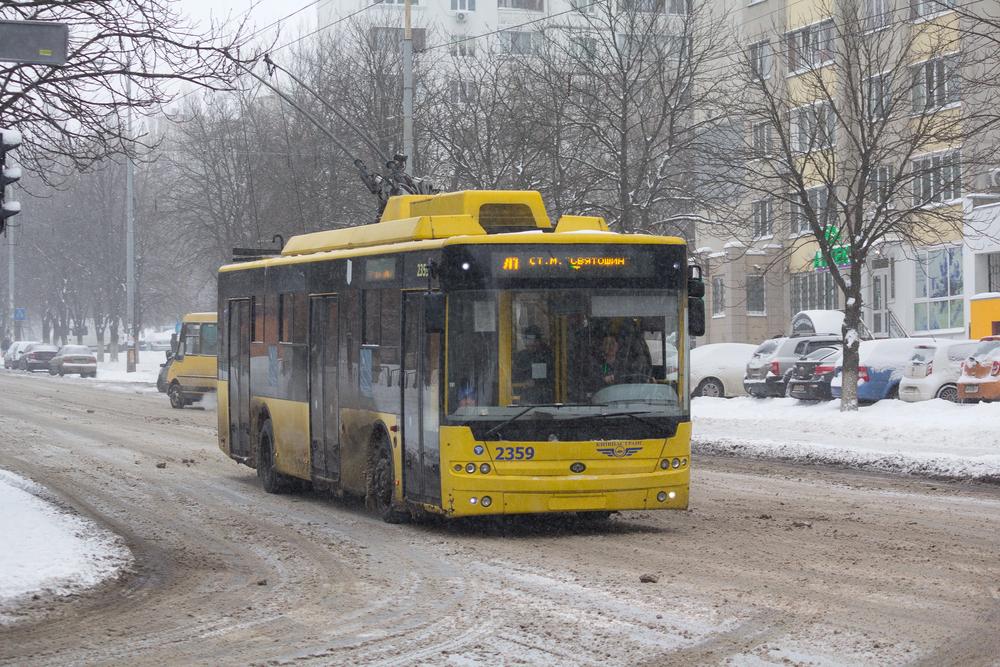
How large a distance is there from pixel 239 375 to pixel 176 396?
22120 mm

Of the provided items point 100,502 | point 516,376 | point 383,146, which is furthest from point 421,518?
point 383,146

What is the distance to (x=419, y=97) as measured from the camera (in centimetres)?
4306

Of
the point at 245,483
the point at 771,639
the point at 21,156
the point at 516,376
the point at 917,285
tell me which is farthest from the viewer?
the point at 917,285

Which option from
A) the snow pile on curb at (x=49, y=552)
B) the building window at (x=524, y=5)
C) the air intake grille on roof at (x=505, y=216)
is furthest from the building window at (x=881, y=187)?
the building window at (x=524, y=5)

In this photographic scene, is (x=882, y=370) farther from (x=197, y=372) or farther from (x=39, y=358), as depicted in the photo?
(x=39, y=358)

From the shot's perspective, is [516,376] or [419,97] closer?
[516,376]

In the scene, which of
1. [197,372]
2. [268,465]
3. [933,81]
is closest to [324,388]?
[268,465]

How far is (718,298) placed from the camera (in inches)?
2408

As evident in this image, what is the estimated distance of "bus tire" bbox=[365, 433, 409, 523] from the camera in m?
14.6

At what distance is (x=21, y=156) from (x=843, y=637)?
11248 mm

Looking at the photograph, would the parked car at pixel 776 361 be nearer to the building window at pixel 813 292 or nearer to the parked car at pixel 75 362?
the building window at pixel 813 292

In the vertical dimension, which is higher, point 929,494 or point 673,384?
point 673,384

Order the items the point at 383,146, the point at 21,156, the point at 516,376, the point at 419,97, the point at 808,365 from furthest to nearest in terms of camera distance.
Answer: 1. the point at 419,97
2. the point at 383,146
3. the point at 808,365
4. the point at 21,156
5. the point at 516,376

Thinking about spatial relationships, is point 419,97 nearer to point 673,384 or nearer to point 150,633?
point 673,384
